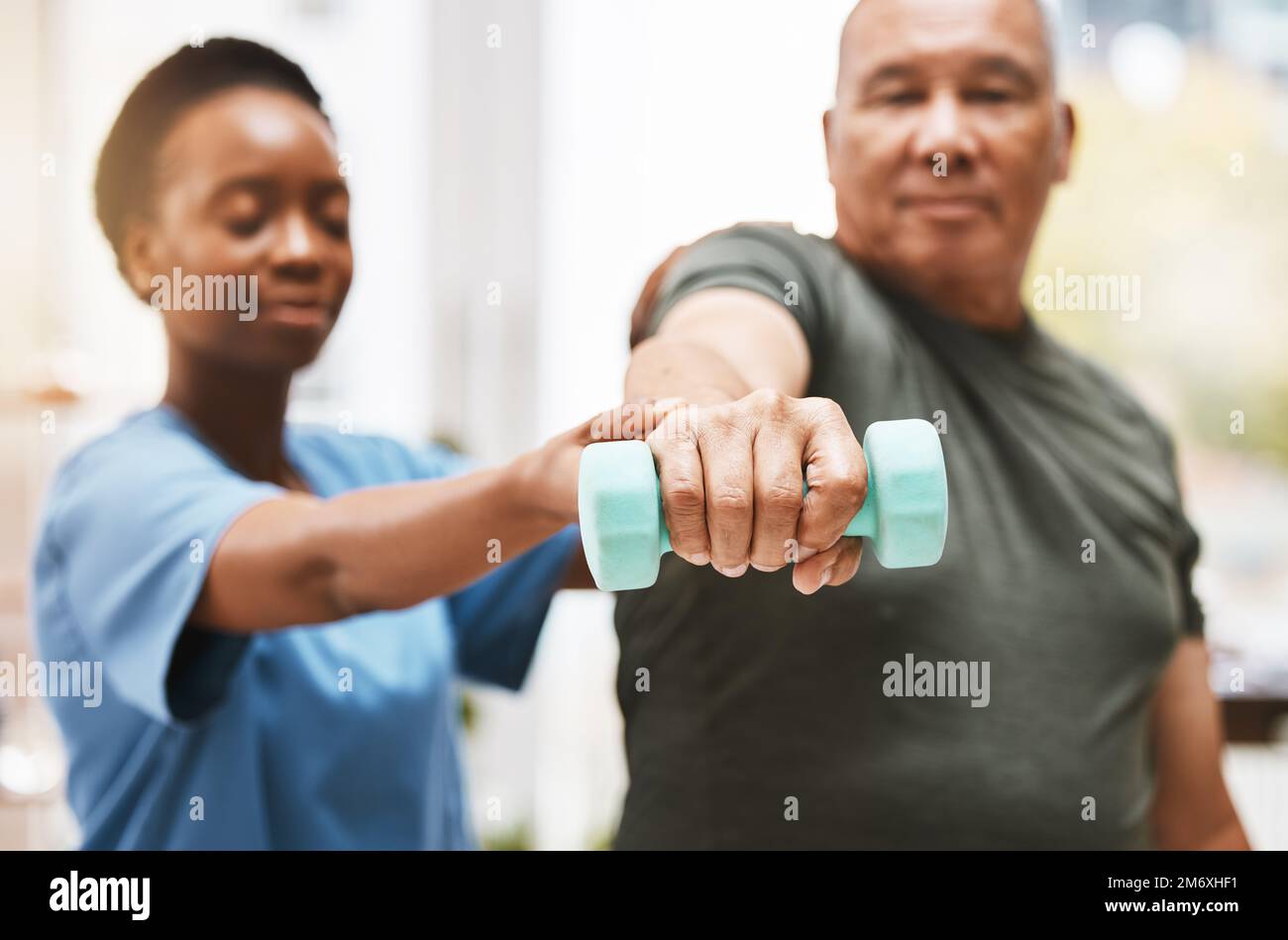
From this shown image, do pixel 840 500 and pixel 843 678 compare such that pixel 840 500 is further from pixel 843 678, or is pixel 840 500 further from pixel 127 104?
pixel 127 104

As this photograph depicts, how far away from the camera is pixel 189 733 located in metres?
0.49

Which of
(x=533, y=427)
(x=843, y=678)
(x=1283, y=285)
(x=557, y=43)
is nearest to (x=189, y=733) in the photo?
(x=843, y=678)

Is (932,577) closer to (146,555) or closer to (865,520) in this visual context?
(865,520)

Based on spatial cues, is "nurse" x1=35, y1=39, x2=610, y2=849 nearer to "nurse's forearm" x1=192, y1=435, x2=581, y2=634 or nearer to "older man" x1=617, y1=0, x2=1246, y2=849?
"nurse's forearm" x1=192, y1=435, x2=581, y2=634

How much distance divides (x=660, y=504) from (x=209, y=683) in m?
0.28

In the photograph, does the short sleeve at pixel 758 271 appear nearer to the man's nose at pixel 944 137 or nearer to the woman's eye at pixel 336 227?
the man's nose at pixel 944 137

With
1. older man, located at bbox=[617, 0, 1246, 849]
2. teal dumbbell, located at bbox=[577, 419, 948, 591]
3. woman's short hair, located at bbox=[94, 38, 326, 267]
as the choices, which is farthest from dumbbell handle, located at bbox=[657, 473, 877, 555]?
woman's short hair, located at bbox=[94, 38, 326, 267]

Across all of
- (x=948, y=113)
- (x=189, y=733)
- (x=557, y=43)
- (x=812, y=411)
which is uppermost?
(x=557, y=43)

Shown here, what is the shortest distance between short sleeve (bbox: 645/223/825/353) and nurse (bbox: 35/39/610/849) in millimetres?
136

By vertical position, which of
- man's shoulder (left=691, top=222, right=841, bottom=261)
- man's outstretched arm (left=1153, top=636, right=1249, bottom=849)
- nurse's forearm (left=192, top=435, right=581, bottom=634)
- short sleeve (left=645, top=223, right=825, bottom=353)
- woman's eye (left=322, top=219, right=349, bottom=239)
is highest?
woman's eye (left=322, top=219, right=349, bottom=239)

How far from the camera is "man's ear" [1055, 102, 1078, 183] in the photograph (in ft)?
1.68

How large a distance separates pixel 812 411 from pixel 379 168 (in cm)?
102

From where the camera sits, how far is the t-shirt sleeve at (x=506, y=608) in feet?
1.86

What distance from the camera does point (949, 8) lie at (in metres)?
0.48
